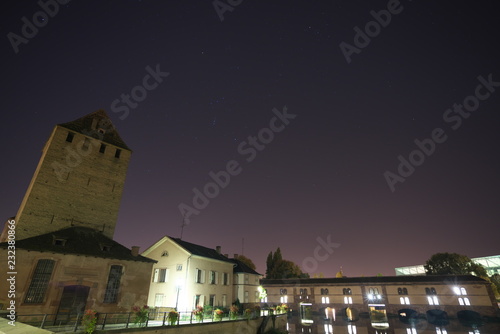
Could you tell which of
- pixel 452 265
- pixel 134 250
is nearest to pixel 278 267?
pixel 452 265

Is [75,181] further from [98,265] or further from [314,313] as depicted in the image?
[314,313]

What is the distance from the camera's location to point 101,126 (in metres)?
31.2

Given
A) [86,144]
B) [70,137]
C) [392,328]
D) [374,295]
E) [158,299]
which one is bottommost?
[392,328]

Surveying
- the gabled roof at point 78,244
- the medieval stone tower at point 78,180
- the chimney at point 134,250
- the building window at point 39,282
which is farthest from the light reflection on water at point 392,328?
the building window at point 39,282

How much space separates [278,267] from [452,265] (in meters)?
48.2

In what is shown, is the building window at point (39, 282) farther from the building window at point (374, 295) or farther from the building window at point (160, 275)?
the building window at point (374, 295)

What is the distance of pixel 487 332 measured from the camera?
35.7 m

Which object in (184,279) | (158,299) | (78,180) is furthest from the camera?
(158,299)

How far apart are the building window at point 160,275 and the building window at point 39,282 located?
50.0 ft

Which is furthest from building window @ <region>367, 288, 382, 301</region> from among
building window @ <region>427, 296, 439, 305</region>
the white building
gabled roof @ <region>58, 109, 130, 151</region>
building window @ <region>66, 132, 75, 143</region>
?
building window @ <region>66, 132, 75, 143</region>

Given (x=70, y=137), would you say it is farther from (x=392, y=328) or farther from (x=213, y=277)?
(x=392, y=328)

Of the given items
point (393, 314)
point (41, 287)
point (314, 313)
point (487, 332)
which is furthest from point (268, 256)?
point (41, 287)

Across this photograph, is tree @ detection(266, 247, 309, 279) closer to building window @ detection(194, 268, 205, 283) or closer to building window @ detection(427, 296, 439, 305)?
building window @ detection(427, 296, 439, 305)

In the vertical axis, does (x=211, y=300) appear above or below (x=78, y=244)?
below
